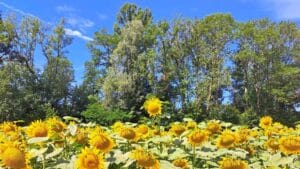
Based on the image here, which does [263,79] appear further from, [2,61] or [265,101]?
[2,61]

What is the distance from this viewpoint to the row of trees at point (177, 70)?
33250 millimetres

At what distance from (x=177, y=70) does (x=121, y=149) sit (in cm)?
3243

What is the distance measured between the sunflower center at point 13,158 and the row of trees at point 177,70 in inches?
1200

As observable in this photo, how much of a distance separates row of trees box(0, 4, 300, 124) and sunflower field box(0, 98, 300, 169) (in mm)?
29623

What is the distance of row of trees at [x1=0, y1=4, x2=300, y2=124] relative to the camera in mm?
33250

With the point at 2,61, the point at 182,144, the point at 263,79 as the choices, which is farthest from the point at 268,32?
the point at 182,144

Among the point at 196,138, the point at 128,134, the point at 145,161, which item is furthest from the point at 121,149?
the point at 145,161

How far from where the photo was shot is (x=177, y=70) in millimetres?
34750

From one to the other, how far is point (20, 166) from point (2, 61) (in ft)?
112

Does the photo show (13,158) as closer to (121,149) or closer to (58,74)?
(121,149)

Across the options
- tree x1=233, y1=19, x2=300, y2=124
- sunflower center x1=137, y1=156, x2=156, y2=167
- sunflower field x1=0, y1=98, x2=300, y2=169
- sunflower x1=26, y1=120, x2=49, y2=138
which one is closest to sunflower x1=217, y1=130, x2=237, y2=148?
sunflower field x1=0, y1=98, x2=300, y2=169

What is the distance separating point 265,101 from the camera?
36.2 m

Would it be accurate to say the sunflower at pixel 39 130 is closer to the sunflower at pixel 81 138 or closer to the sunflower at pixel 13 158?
the sunflower at pixel 81 138

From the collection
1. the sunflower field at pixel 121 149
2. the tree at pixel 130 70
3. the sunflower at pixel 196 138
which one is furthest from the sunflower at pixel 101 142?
the tree at pixel 130 70
